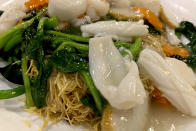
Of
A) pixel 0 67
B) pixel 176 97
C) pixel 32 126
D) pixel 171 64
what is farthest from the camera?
pixel 0 67

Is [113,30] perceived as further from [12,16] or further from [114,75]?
[12,16]

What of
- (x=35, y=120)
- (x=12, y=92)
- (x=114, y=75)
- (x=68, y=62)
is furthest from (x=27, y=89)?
(x=114, y=75)

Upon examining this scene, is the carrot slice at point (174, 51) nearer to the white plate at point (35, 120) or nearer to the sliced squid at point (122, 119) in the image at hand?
the white plate at point (35, 120)

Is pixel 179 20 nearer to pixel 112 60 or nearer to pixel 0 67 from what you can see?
pixel 112 60

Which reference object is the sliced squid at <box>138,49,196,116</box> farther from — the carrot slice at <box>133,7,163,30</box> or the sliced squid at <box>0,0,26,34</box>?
the sliced squid at <box>0,0,26,34</box>

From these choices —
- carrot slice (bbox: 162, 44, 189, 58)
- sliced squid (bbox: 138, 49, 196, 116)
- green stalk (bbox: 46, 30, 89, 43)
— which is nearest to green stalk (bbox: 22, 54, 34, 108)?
green stalk (bbox: 46, 30, 89, 43)

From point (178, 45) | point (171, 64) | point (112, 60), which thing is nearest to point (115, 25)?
point (112, 60)
